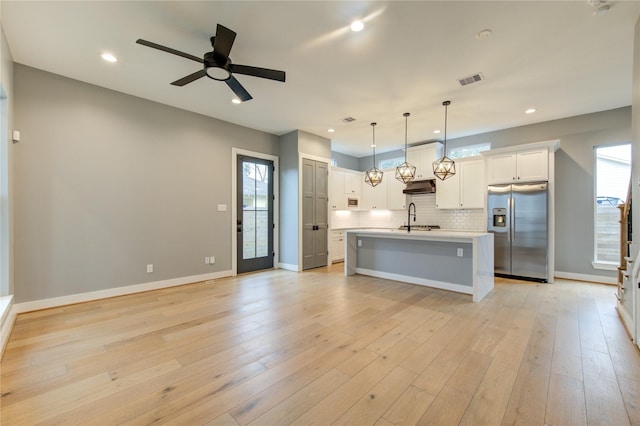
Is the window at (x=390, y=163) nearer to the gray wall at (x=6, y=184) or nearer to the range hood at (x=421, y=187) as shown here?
the range hood at (x=421, y=187)

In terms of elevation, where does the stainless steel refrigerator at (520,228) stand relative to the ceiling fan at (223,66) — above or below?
below

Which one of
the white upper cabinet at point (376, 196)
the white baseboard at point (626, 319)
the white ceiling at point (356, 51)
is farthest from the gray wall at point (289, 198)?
the white baseboard at point (626, 319)

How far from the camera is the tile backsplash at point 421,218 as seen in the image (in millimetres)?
6133

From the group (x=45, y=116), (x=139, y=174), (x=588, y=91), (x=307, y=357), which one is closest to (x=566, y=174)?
(x=588, y=91)

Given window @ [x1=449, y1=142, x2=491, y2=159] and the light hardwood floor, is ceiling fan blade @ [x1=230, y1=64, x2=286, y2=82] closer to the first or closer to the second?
the light hardwood floor

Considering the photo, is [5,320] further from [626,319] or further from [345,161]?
[345,161]

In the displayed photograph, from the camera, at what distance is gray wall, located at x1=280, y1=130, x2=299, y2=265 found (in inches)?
229

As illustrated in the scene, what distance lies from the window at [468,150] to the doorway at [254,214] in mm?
4411

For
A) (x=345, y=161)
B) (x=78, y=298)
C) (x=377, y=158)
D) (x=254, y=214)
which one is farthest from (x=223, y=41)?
(x=377, y=158)

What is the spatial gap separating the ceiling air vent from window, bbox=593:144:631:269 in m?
3.13

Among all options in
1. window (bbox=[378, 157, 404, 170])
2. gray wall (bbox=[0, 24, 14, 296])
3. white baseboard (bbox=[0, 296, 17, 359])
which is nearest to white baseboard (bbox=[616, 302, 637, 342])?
window (bbox=[378, 157, 404, 170])

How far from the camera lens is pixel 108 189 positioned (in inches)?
154

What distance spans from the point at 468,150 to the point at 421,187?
1.41 metres

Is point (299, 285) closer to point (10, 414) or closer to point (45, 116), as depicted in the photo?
point (10, 414)
